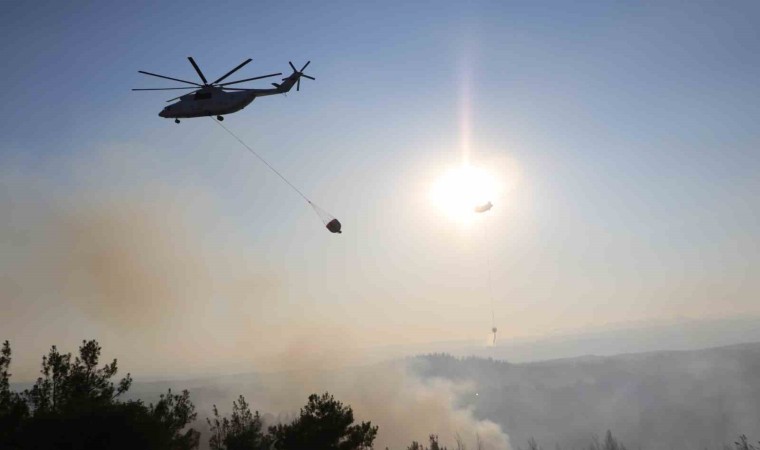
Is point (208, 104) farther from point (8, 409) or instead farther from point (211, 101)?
point (8, 409)

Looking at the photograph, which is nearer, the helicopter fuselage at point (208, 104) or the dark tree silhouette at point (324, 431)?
the helicopter fuselage at point (208, 104)

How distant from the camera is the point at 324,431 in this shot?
44562mm

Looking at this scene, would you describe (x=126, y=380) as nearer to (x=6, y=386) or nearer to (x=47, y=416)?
(x=6, y=386)

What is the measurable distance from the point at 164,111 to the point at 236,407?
157 feet

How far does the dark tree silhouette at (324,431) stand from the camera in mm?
43938

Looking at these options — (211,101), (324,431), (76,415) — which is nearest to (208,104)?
(211,101)

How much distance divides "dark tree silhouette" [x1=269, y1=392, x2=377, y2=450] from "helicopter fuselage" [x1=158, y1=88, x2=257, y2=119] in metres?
28.7

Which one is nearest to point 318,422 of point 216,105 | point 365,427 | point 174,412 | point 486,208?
point 365,427

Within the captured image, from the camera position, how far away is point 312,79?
120ft

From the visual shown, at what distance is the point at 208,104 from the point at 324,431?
3185 centimetres

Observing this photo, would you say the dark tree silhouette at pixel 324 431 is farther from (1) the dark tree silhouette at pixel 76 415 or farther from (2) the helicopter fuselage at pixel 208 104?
(2) the helicopter fuselage at pixel 208 104

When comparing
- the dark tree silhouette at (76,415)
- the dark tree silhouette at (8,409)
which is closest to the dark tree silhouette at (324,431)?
the dark tree silhouette at (76,415)

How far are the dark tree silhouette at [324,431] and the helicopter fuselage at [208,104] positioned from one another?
28709 millimetres

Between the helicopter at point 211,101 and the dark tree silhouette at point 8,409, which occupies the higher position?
the helicopter at point 211,101
